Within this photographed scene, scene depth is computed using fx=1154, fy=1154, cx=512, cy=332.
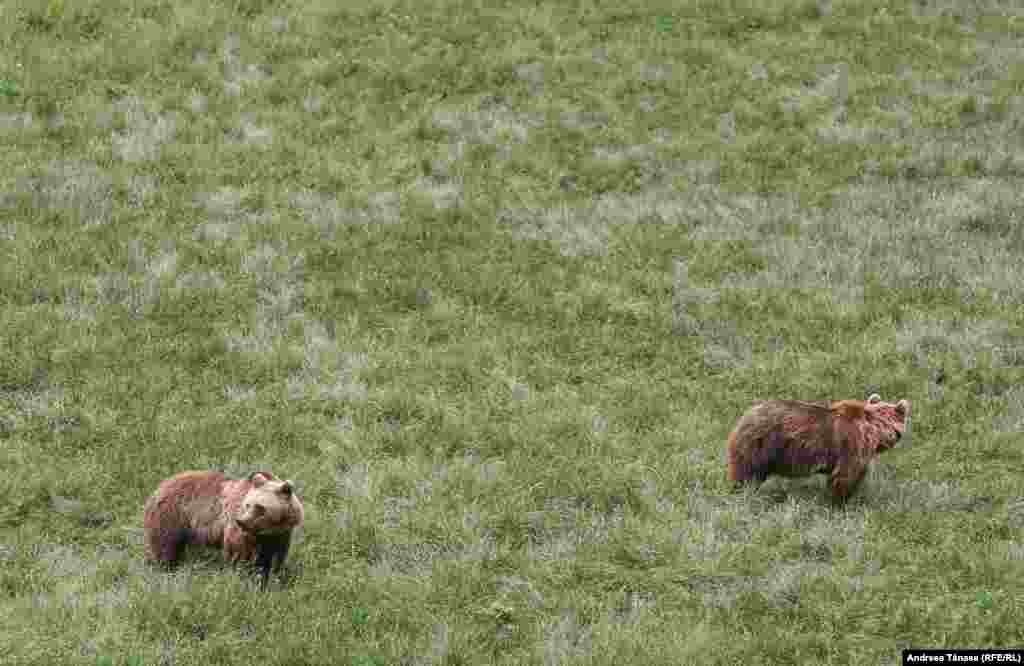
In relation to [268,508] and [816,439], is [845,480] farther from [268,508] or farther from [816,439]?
[268,508]

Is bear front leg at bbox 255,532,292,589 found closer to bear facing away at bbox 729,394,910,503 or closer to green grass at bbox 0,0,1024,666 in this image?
green grass at bbox 0,0,1024,666

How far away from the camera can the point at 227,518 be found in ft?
28.0

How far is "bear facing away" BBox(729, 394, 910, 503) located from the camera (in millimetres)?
9734

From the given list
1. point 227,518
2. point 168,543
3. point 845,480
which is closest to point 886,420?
point 845,480

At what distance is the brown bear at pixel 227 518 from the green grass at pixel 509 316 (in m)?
0.33

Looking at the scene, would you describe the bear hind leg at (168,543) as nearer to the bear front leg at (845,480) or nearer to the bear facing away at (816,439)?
the bear facing away at (816,439)

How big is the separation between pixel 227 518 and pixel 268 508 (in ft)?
1.76

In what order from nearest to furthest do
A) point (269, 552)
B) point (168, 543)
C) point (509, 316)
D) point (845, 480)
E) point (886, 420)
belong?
point (269, 552)
point (168, 543)
point (845, 480)
point (886, 420)
point (509, 316)

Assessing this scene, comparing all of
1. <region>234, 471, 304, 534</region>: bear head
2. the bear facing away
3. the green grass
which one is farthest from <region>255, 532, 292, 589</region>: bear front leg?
the bear facing away

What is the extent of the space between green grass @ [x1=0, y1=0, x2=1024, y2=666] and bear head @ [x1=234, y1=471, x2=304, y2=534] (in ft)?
1.61

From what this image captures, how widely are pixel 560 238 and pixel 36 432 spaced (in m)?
7.42

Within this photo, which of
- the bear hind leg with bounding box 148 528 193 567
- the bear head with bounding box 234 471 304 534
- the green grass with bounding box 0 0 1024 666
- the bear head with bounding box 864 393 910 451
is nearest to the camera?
the bear head with bounding box 234 471 304 534

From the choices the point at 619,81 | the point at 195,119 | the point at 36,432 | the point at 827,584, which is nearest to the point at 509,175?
the point at 619,81

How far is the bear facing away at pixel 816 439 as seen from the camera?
9.73 m
